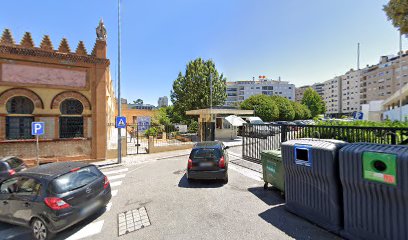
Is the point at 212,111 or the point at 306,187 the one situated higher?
the point at 212,111

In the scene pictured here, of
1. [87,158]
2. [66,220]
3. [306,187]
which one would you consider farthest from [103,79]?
[306,187]

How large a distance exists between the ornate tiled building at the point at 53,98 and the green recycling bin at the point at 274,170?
9.66 metres

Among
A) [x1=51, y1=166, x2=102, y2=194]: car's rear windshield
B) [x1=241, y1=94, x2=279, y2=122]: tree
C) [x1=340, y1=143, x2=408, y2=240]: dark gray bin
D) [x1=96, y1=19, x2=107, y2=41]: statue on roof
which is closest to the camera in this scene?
[x1=340, y1=143, x2=408, y2=240]: dark gray bin

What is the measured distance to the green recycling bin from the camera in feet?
18.2

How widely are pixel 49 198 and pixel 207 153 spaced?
434cm

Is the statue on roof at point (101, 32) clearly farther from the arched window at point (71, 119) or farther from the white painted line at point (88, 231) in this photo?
the white painted line at point (88, 231)

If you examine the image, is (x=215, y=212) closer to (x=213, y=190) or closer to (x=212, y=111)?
(x=213, y=190)

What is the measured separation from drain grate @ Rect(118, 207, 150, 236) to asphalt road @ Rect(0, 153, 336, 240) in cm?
11

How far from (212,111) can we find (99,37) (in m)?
10.7

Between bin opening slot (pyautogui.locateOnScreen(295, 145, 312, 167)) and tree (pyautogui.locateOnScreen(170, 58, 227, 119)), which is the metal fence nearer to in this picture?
bin opening slot (pyautogui.locateOnScreen(295, 145, 312, 167))

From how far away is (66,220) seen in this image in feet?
12.7

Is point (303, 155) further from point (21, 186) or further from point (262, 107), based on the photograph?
point (262, 107)

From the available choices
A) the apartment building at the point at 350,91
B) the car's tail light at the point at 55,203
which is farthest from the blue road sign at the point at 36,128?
the apartment building at the point at 350,91

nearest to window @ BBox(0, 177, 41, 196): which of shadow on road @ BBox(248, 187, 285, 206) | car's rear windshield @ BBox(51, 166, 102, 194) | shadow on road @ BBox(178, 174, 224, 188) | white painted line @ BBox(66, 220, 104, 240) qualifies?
car's rear windshield @ BBox(51, 166, 102, 194)
